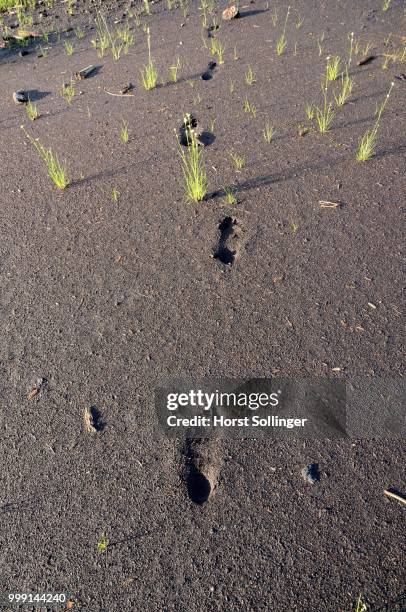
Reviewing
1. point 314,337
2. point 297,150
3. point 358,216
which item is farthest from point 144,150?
point 314,337

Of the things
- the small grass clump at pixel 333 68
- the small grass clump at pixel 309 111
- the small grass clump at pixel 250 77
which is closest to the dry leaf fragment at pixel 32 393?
A: the small grass clump at pixel 309 111

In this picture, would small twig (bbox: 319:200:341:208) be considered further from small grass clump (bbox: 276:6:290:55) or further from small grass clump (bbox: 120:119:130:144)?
small grass clump (bbox: 276:6:290:55)

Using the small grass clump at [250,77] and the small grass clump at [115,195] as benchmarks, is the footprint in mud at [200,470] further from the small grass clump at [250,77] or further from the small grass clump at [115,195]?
the small grass clump at [250,77]

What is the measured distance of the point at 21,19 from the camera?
6258 millimetres

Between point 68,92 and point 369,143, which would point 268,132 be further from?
point 68,92

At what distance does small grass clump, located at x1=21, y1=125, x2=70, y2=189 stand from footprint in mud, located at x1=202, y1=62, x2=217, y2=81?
1693 mm

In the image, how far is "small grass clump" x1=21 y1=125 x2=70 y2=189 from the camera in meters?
3.67

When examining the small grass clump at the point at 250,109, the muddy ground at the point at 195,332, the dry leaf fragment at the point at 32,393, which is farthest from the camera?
the small grass clump at the point at 250,109

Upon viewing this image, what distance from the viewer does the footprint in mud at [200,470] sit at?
2.15 metres

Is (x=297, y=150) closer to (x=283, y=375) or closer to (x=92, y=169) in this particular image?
(x=92, y=169)

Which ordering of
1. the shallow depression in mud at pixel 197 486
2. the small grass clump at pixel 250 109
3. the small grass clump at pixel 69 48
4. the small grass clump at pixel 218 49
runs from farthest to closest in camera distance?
1. the small grass clump at pixel 69 48
2. the small grass clump at pixel 218 49
3. the small grass clump at pixel 250 109
4. the shallow depression in mud at pixel 197 486

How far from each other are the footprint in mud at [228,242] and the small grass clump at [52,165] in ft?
4.16

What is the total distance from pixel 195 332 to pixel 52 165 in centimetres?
180

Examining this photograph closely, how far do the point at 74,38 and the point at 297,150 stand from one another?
3.50m
